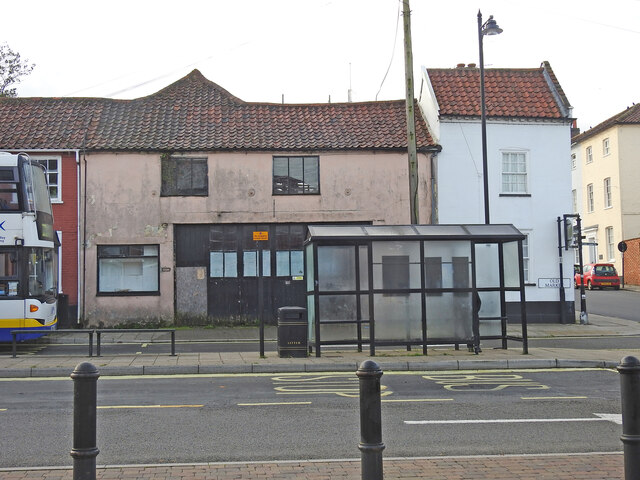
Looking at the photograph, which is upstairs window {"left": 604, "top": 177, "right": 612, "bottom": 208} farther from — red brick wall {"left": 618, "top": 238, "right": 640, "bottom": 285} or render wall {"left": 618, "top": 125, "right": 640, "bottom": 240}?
red brick wall {"left": 618, "top": 238, "right": 640, "bottom": 285}

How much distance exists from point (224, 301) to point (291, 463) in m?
18.2

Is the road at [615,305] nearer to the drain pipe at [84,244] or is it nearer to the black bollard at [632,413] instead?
the drain pipe at [84,244]

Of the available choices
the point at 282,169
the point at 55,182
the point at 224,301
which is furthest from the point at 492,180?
the point at 55,182

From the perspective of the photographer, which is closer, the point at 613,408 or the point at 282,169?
the point at 613,408

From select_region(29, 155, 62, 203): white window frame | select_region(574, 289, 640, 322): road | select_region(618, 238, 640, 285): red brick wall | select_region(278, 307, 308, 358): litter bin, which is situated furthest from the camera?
select_region(618, 238, 640, 285): red brick wall

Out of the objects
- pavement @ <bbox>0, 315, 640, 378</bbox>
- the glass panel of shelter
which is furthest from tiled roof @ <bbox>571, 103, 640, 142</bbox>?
the glass panel of shelter

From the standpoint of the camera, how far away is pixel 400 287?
1609cm

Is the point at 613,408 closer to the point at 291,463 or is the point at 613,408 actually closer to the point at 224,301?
the point at 291,463

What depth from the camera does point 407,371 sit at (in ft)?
46.8

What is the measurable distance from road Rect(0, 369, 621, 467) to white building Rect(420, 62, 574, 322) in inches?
512

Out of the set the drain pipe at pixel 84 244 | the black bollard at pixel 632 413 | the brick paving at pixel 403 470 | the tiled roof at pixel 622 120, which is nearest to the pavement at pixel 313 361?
the drain pipe at pixel 84 244

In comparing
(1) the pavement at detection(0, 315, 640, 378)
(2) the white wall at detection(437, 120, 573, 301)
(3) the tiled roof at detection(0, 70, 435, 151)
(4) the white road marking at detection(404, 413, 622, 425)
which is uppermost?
(3) the tiled roof at detection(0, 70, 435, 151)

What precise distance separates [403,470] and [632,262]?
152 feet

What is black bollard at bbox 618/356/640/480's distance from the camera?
17.6 feet
